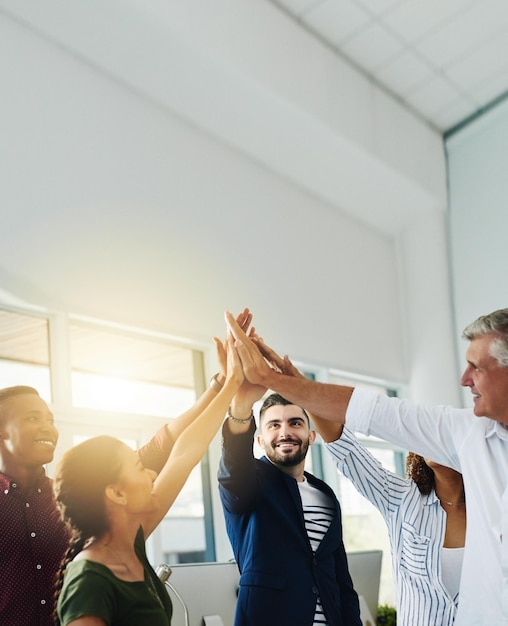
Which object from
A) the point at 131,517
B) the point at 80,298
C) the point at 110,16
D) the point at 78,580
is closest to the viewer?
the point at 78,580

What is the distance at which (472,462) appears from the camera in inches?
98.1

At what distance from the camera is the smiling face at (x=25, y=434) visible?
2590mm

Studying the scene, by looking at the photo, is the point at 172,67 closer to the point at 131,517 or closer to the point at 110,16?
the point at 110,16

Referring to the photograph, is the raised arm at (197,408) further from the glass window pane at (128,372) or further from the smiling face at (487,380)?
the glass window pane at (128,372)

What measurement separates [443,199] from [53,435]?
613cm

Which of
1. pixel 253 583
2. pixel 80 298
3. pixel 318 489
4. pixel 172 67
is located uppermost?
pixel 172 67

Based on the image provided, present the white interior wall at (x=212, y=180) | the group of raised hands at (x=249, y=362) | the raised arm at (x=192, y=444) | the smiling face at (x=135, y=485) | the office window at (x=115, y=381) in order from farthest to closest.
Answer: the white interior wall at (x=212, y=180), the office window at (x=115, y=381), the group of raised hands at (x=249, y=362), the raised arm at (x=192, y=444), the smiling face at (x=135, y=485)

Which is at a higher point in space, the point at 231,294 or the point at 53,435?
the point at 231,294

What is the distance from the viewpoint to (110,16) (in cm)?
534

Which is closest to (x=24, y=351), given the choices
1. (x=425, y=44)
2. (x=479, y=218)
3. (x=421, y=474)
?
(x=421, y=474)

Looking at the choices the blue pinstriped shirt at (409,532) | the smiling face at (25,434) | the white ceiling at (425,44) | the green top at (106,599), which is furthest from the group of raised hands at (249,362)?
the white ceiling at (425,44)

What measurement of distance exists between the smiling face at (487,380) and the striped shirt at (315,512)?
2.84 feet

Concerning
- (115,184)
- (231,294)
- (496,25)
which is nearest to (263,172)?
(231,294)

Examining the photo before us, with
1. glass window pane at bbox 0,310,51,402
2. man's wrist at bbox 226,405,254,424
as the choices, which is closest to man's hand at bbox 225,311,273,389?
man's wrist at bbox 226,405,254,424
